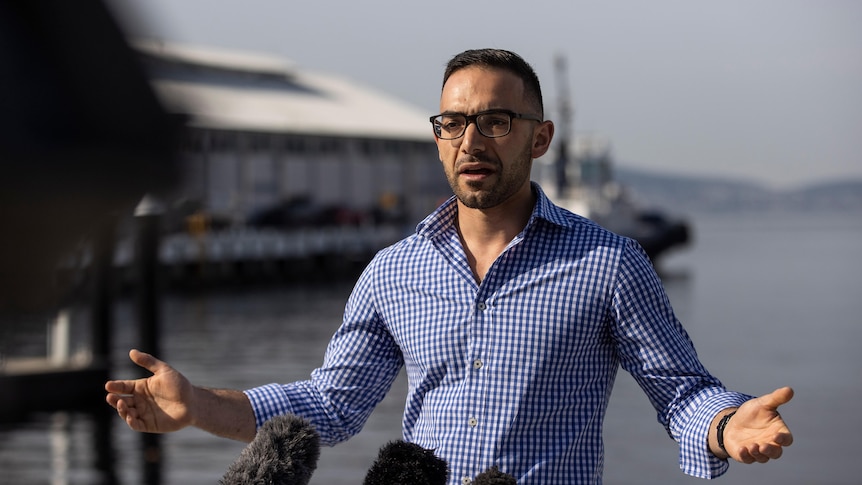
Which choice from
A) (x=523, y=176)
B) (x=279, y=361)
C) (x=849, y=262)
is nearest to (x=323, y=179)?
(x=279, y=361)

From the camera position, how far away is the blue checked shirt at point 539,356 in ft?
9.32

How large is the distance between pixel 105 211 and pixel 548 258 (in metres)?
2.38

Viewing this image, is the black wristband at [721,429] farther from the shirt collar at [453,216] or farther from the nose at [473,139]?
the nose at [473,139]

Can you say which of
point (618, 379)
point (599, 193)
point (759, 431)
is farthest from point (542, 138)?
point (599, 193)

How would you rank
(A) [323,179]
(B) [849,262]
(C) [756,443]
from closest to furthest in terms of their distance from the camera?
(C) [756,443] < (A) [323,179] < (B) [849,262]

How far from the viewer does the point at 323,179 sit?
5959cm

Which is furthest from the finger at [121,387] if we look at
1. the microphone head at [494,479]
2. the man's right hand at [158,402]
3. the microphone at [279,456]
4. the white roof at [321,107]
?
the white roof at [321,107]

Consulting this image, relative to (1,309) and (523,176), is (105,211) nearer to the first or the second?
(1,309)

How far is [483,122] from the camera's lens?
2.92 m

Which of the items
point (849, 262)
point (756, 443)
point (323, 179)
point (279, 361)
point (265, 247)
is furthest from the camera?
point (849, 262)

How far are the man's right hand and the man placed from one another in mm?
84

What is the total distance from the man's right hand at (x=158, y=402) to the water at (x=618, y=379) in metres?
10.4

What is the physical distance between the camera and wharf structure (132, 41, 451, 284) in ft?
151

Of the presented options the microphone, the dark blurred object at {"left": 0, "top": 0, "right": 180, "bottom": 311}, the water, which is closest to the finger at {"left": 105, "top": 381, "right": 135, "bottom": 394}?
the microphone
